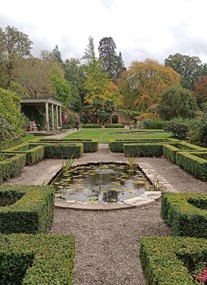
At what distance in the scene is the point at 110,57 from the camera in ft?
184

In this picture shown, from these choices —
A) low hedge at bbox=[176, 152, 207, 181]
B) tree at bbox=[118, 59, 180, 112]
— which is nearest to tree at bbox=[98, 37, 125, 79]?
tree at bbox=[118, 59, 180, 112]

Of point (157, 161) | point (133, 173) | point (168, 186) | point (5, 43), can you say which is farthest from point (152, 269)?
point (5, 43)

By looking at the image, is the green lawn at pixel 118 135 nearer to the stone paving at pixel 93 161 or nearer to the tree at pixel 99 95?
the stone paving at pixel 93 161

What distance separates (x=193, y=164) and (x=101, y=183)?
270 centimetres

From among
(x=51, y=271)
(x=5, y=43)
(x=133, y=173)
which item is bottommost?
(x=133, y=173)

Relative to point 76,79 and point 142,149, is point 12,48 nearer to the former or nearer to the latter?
point 76,79

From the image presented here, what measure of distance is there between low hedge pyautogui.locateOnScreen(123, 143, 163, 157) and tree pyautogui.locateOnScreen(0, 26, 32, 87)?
19.1 meters

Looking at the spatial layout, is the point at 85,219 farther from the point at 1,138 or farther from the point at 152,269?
the point at 1,138

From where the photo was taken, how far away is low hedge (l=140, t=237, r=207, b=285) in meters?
2.25

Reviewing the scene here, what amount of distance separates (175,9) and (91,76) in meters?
26.9

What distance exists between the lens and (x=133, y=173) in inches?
362

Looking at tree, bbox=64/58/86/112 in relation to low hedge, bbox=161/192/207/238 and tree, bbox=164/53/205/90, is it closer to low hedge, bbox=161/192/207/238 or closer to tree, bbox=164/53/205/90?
tree, bbox=164/53/205/90

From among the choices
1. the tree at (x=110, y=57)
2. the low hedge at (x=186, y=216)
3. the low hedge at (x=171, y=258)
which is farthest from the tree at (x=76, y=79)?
the low hedge at (x=171, y=258)

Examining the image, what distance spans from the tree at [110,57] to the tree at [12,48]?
82.5ft
